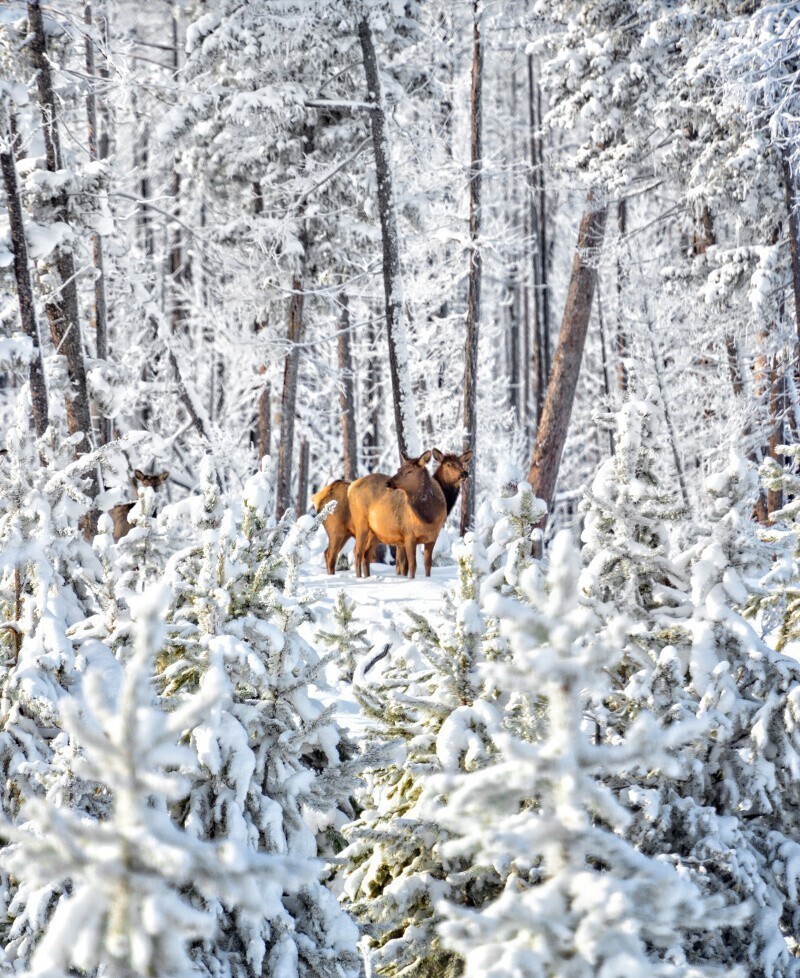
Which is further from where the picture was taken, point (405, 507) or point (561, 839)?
point (405, 507)

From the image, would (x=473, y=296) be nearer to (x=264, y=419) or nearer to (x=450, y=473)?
(x=264, y=419)

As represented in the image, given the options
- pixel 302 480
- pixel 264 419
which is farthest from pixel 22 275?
pixel 302 480

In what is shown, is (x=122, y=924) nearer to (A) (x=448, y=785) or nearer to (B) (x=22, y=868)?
(B) (x=22, y=868)

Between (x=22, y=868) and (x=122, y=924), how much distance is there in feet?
0.78

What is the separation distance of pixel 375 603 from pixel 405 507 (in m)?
1.50

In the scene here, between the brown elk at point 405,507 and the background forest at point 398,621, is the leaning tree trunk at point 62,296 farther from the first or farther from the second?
the brown elk at point 405,507

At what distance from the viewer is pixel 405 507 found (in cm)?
1165

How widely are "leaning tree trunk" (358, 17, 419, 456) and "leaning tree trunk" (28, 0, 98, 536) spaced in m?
4.41

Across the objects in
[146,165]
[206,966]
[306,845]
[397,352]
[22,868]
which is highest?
[146,165]

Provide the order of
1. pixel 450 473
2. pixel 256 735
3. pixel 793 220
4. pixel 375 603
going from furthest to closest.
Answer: pixel 793 220 → pixel 450 473 → pixel 375 603 → pixel 256 735

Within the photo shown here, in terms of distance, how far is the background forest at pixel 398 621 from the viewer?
2398 mm

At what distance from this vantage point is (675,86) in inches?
575

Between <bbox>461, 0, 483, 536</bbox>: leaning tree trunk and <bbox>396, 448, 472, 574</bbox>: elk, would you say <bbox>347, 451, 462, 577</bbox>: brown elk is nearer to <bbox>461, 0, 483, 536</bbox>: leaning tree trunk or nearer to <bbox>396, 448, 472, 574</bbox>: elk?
<bbox>396, 448, 472, 574</bbox>: elk

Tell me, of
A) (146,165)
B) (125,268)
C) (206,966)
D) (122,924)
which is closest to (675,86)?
(125,268)
